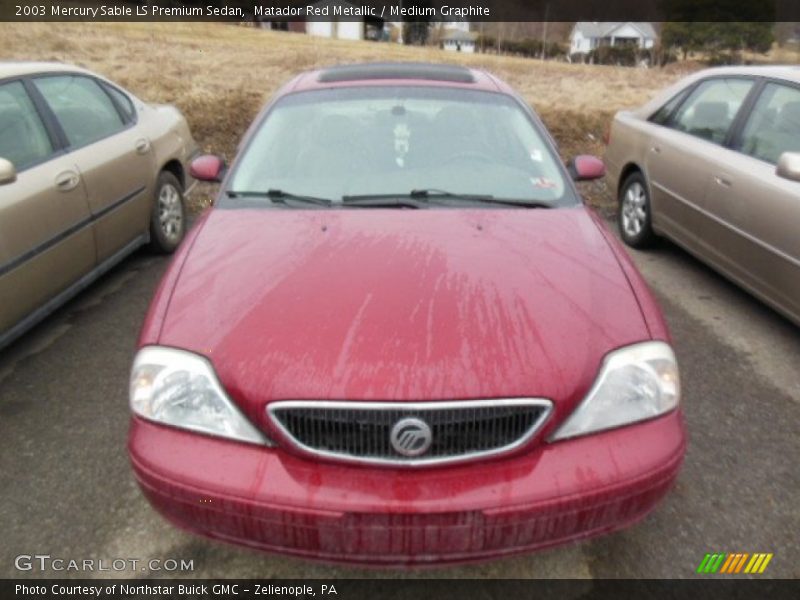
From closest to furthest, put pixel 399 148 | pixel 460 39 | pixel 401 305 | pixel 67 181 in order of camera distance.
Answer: pixel 401 305, pixel 399 148, pixel 67 181, pixel 460 39

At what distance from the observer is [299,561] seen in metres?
2.09

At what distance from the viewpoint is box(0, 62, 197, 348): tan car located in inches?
127

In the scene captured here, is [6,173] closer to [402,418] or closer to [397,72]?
[397,72]

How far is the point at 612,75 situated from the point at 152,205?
15393 mm

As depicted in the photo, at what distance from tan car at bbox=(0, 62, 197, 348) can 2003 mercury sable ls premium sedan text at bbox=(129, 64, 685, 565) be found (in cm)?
139

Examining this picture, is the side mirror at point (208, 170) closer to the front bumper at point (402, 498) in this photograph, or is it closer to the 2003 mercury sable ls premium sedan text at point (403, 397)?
the 2003 mercury sable ls premium sedan text at point (403, 397)

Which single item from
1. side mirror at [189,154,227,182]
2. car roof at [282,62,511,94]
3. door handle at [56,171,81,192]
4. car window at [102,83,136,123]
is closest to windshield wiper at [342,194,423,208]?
car roof at [282,62,511,94]

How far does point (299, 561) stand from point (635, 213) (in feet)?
14.2

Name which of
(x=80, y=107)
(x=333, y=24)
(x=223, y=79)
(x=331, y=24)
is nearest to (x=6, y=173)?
(x=80, y=107)

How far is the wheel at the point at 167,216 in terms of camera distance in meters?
4.79

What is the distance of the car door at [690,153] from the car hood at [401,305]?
2266 mm

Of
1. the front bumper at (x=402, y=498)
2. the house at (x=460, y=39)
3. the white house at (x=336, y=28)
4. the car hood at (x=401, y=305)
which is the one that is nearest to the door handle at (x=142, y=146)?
the car hood at (x=401, y=305)

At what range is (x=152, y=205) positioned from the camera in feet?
15.4

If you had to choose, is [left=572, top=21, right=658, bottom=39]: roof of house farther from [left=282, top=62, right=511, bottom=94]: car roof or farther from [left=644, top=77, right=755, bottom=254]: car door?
[left=282, top=62, right=511, bottom=94]: car roof
